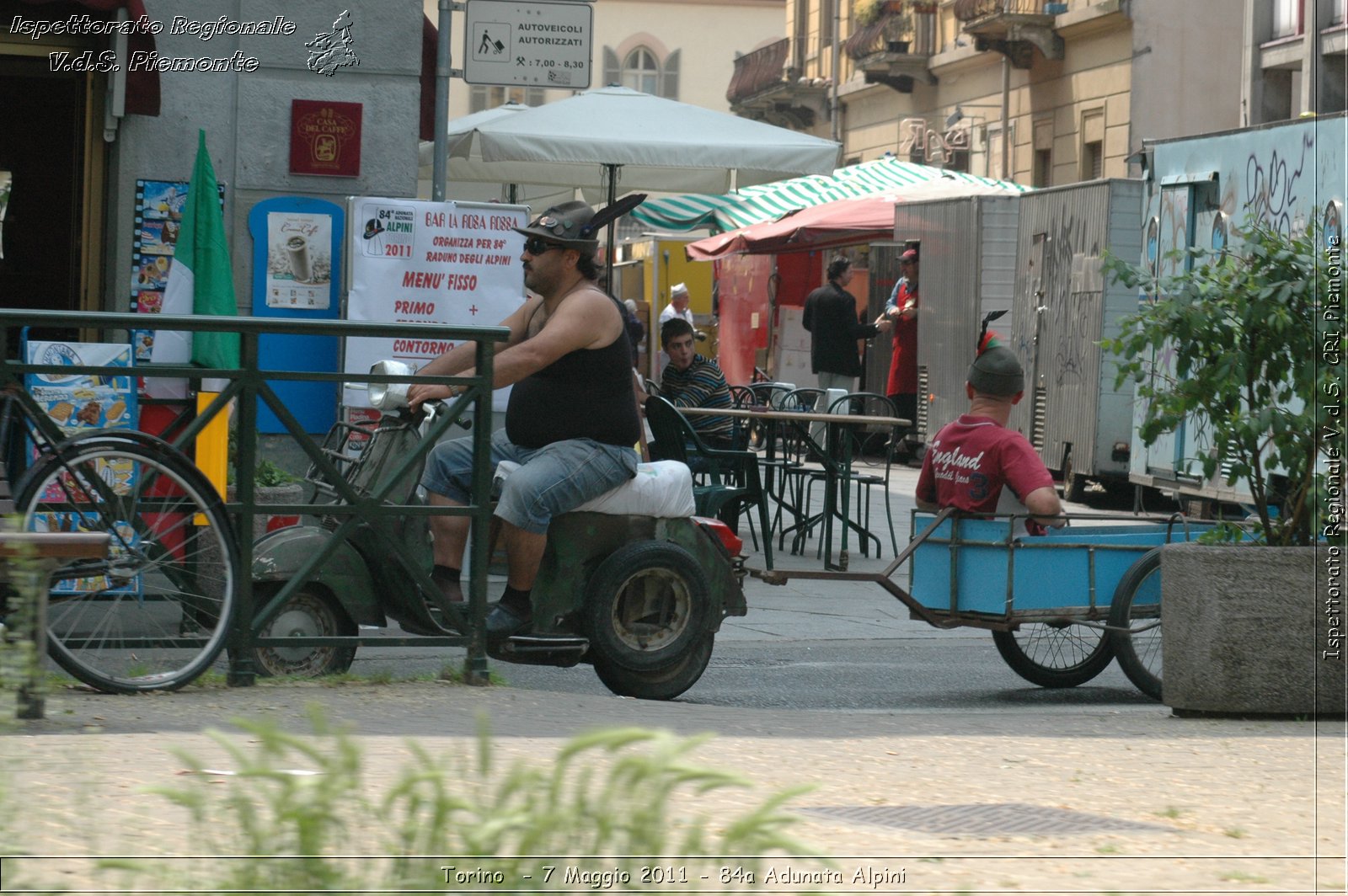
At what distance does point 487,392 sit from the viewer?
21.5 feet

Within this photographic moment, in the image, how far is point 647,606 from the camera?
7.35 m

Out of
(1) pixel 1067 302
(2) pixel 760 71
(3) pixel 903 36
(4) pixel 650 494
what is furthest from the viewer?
(2) pixel 760 71

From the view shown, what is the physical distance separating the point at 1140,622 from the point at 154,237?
5456mm

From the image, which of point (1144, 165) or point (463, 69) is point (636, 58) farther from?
point (463, 69)

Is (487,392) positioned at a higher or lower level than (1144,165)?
lower

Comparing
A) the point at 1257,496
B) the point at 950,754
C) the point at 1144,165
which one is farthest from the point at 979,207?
the point at 950,754

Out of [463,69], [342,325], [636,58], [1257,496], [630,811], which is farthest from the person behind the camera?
[636,58]

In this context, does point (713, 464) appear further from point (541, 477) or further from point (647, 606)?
point (541, 477)

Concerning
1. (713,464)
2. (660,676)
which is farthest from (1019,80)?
(660,676)

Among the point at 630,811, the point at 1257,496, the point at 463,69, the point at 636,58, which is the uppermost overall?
the point at 636,58

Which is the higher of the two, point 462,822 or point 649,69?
point 649,69

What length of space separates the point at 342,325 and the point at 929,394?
1596 cm

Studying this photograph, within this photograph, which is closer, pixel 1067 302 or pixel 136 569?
pixel 136 569

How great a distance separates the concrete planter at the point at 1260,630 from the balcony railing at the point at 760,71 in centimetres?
4172
